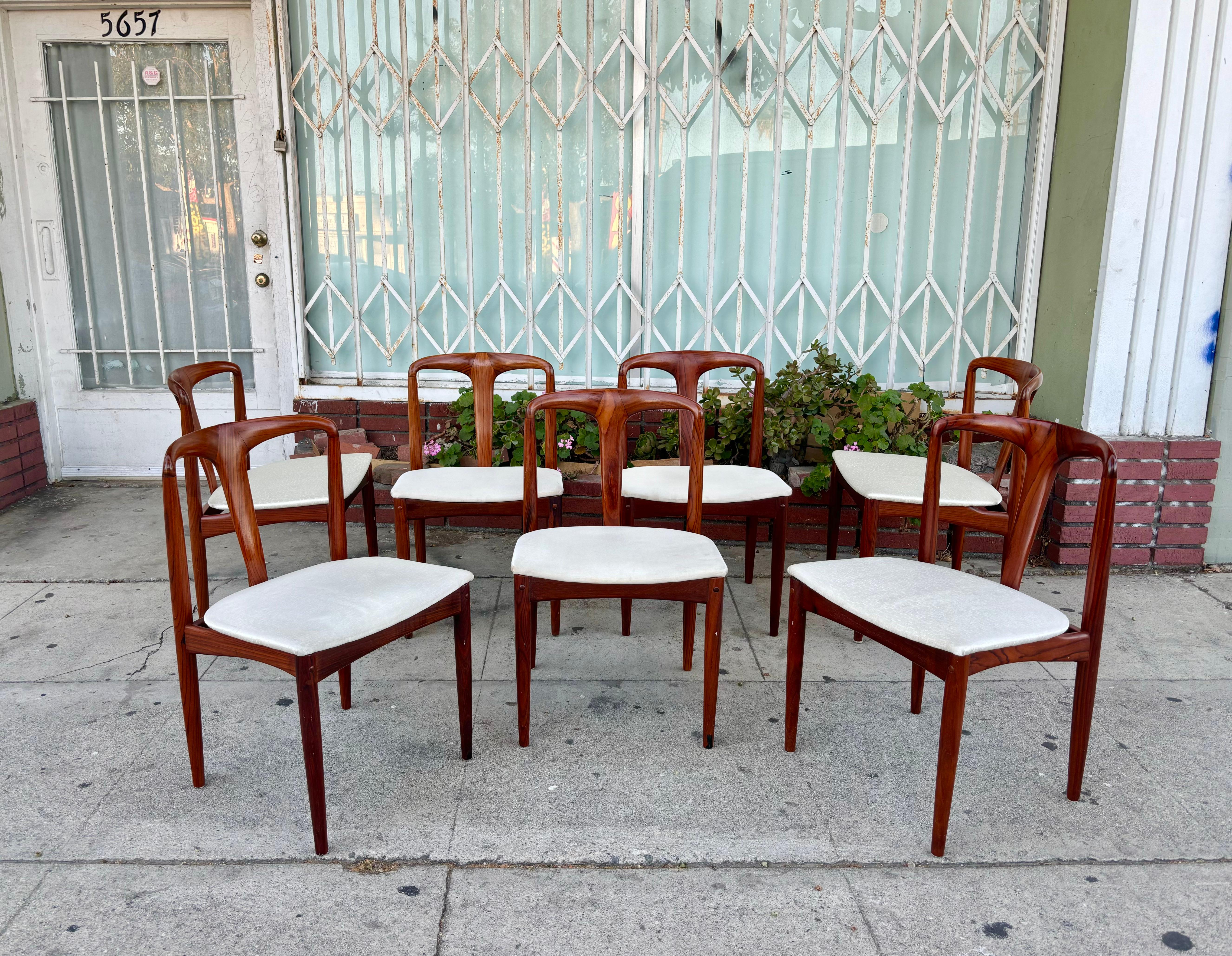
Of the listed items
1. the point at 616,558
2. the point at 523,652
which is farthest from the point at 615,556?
the point at 523,652

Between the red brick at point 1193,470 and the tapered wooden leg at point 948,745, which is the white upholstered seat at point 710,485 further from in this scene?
the red brick at point 1193,470

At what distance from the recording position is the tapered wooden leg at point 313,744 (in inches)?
63.6

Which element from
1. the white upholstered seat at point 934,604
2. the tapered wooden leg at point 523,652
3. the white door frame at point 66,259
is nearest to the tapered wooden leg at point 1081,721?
the white upholstered seat at point 934,604

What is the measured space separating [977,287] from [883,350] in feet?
1.52

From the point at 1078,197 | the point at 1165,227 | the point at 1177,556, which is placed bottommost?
the point at 1177,556

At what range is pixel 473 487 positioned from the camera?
2578 millimetres

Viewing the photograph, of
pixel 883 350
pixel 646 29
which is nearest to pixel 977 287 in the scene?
pixel 883 350

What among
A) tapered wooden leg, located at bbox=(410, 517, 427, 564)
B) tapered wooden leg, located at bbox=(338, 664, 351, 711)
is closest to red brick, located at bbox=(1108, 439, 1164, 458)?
tapered wooden leg, located at bbox=(410, 517, 427, 564)

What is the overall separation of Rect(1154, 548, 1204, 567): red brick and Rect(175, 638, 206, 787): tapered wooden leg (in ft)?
10.6

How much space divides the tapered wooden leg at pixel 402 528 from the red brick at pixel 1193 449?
2699mm

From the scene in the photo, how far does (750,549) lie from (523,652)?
133 cm

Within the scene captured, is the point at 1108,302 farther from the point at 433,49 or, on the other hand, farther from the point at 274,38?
the point at 274,38

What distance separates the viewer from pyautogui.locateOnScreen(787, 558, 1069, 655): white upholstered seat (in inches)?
64.7

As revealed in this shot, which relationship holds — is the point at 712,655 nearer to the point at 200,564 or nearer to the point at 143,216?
the point at 200,564
